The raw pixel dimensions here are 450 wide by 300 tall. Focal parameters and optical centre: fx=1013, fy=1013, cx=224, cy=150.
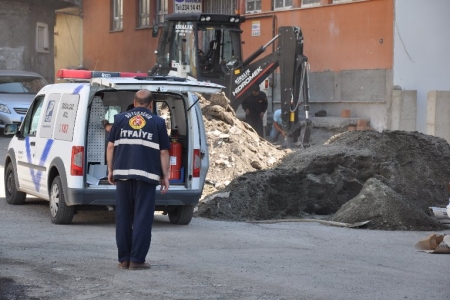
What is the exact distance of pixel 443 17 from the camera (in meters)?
28.9

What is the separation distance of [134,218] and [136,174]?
417mm

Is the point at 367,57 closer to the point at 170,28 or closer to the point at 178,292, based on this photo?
the point at 170,28

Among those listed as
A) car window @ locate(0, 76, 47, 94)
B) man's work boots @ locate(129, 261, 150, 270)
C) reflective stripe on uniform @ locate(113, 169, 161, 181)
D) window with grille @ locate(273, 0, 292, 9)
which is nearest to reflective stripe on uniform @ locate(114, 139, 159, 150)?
reflective stripe on uniform @ locate(113, 169, 161, 181)

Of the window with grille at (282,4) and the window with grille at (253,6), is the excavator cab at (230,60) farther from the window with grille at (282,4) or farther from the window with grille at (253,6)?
the window with grille at (253,6)

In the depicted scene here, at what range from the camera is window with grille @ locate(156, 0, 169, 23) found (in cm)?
3947

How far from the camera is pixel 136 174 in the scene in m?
9.54

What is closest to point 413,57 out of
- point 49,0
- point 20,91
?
point 20,91

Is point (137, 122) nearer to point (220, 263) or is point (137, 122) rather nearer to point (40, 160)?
point (220, 263)

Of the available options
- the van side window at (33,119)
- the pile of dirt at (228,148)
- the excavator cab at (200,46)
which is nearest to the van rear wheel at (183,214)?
the van side window at (33,119)

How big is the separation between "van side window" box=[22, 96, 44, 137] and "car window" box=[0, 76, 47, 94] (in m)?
14.5

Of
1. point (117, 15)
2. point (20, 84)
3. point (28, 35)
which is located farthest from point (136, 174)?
point (117, 15)

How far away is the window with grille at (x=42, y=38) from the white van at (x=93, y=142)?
28.5 m

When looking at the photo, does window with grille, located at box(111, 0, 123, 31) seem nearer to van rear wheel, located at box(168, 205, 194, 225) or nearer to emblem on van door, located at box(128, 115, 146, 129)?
van rear wheel, located at box(168, 205, 194, 225)

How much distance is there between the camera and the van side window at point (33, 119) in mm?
14538
